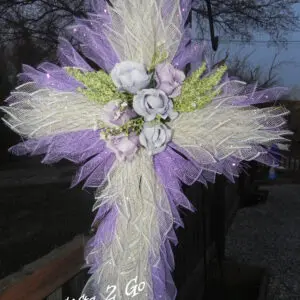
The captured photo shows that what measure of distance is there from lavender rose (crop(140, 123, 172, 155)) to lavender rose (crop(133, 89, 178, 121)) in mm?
15

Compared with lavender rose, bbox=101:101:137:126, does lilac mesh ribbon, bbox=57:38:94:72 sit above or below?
above

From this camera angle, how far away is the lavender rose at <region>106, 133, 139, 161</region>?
603 millimetres

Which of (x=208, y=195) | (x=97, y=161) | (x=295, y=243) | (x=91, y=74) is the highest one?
(x=91, y=74)

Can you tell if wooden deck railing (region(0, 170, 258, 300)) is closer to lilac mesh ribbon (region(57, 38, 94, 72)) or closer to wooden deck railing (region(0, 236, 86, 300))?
wooden deck railing (region(0, 236, 86, 300))

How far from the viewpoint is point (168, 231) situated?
2.12 ft

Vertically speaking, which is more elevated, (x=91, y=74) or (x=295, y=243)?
(x=91, y=74)

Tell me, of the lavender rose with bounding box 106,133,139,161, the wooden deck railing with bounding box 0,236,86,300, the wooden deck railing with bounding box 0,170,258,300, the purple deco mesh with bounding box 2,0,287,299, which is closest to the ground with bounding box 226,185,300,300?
the wooden deck railing with bounding box 0,170,258,300

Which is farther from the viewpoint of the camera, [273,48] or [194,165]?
[273,48]

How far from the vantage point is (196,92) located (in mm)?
617

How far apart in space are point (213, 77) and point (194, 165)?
0.14m

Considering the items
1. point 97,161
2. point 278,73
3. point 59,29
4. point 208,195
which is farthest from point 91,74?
point 208,195

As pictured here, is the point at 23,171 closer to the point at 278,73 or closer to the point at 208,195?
the point at 278,73

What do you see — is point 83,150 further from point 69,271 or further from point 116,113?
point 69,271

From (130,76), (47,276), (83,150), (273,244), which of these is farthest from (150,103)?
(273,244)
